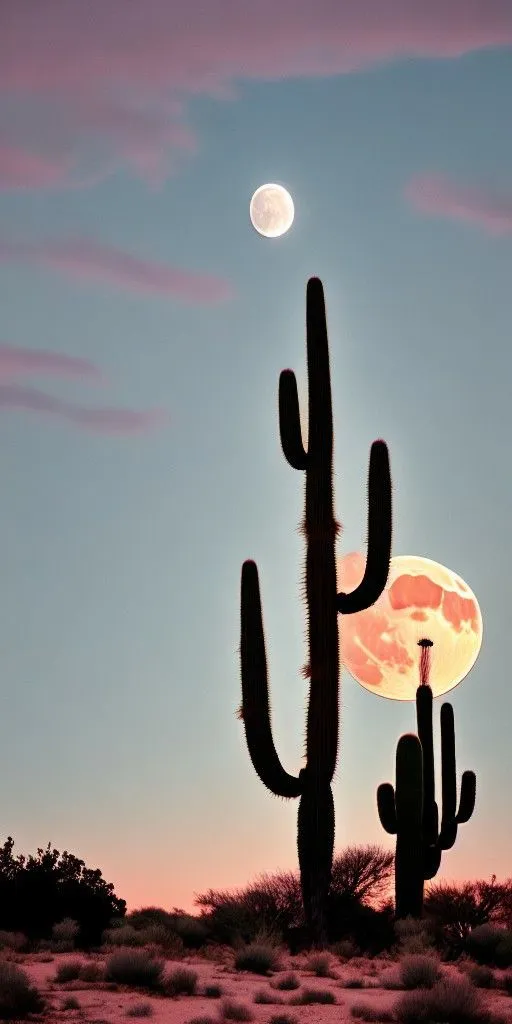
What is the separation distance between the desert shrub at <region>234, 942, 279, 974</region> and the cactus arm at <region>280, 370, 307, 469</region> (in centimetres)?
920

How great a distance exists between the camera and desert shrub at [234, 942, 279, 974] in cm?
2420

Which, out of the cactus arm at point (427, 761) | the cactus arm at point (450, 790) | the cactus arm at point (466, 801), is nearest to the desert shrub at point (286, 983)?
the cactus arm at point (427, 761)

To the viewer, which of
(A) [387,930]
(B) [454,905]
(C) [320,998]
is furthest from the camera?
(B) [454,905]

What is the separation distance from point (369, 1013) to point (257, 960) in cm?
535

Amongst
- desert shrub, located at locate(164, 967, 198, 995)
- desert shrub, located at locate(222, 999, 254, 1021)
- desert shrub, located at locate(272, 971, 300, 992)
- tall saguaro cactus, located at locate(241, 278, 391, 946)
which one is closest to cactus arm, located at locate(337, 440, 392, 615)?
tall saguaro cactus, located at locate(241, 278, 391, 946)

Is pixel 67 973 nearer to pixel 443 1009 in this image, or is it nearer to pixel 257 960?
pixel 257 960

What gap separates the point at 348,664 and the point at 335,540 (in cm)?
1078

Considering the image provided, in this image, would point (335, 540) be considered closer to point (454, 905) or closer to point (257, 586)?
point (257, 586)

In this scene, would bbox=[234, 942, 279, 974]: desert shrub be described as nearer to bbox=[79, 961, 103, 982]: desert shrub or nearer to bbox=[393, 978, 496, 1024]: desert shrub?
bbox=[79, 961, 103, 982]: desert shrub

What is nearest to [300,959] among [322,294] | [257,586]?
[257,586]

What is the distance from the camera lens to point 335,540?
27.3 meters

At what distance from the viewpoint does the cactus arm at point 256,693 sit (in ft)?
85.6

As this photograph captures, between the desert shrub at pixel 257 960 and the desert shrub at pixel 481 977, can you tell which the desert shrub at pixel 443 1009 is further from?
the desert shrub at pixel 257 960

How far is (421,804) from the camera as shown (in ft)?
104
